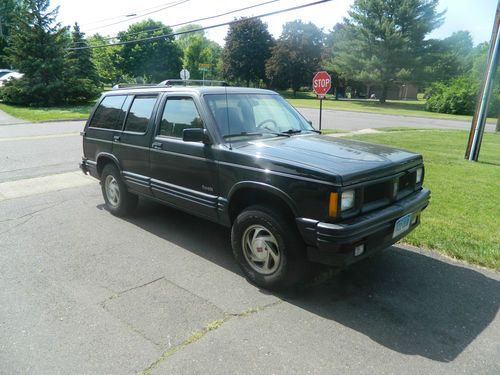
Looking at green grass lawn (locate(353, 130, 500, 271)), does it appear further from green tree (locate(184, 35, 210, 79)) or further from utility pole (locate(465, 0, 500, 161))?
green tree (locate(184, 35, 210, 79))

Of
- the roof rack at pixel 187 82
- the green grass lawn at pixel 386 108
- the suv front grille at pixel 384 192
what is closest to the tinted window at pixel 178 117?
the roof rack at pixel 187 82

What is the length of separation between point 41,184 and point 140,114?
12.4 ft

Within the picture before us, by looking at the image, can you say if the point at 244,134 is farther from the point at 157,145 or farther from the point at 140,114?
A: the point at 140,114

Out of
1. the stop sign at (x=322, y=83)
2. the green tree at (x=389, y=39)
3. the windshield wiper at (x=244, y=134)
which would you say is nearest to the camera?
the windshield wiper at (x=244, y=134)

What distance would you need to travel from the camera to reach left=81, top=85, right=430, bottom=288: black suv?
3203 millimetres

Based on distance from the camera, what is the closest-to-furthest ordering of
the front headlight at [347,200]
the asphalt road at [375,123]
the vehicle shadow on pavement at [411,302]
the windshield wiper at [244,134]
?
the vehicle shadow on pavement at [411,302] < the front headlight at [347,200] < the windshield wiper at [244,134] < the asphalt road at [375,123]

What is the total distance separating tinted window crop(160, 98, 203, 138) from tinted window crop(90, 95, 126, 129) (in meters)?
1.11

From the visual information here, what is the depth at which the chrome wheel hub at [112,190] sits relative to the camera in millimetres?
5735

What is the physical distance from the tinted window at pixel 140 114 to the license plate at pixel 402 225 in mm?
3219

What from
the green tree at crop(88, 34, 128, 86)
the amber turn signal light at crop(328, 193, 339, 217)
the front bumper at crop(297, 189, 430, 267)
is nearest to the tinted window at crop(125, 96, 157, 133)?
the front bumper at crop(297, 189, 430, 267)

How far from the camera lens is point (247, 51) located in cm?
6431

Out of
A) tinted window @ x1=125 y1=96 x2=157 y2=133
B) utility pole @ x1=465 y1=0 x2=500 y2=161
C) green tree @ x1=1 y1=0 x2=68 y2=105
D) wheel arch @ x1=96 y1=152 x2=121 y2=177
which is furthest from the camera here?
green tree @ x1=1 y1=0 x2=68 y2=105

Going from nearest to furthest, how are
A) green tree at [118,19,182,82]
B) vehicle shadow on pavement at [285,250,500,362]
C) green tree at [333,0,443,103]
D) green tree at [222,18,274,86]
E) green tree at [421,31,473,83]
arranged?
vehicle shadow on pavement at [285,250,500,362] < green tree at [333,0,443,103] < green tree at [421,31,473,83] < green tree at [222,18,274,86] < green tree at [118,19,182,82]

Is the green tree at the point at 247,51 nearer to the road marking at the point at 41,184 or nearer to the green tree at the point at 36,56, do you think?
the green tree at the point at 36,56
